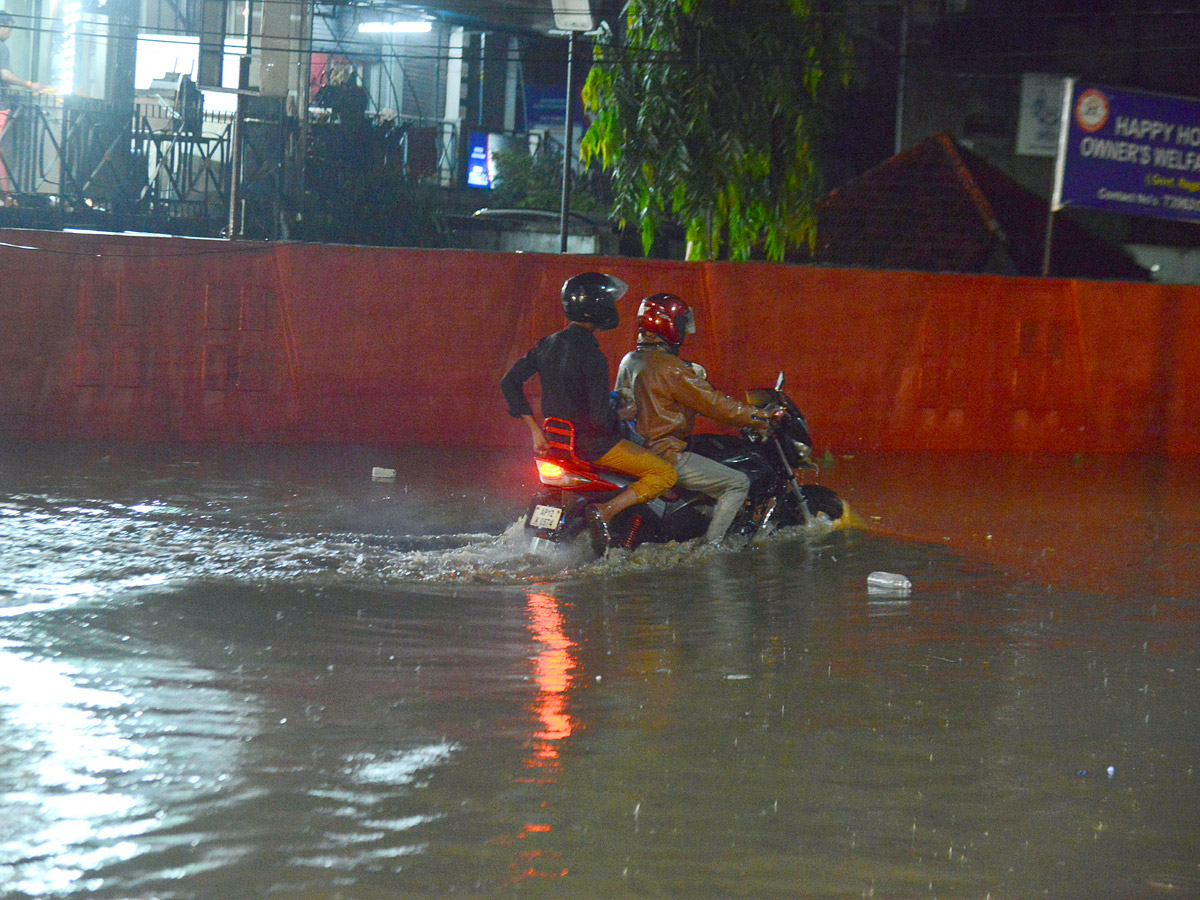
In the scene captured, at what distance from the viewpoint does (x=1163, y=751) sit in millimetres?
4988

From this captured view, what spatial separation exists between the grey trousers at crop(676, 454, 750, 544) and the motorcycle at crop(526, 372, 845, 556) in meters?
0.09

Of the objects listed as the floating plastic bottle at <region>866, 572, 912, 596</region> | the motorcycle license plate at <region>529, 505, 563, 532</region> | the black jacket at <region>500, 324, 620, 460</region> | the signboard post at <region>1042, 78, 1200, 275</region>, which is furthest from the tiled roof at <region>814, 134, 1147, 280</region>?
the motorcycle license plate at <region>529, 505, 563, 532</region>

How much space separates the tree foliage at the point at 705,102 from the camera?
597 inches

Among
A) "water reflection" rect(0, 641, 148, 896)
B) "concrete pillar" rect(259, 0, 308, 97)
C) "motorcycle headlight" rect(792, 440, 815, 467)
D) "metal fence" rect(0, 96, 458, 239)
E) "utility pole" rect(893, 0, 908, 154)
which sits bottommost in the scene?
"water reflection" rect(0, 641, 148, 896)

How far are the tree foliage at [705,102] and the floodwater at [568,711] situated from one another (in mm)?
7007

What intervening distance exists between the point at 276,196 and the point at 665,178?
5466mm

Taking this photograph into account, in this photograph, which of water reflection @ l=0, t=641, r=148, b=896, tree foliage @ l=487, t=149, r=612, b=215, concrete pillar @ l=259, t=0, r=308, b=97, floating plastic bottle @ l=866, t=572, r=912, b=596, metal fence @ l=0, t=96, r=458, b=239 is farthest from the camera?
tree foliage @ l=487, t=149, r=612, b=215

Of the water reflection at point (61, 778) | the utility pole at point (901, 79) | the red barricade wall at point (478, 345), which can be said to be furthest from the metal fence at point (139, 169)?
the utility pole at point (901, 79)

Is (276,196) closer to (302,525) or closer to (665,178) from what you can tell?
(665,178)

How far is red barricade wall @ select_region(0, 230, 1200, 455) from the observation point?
11.8 metres

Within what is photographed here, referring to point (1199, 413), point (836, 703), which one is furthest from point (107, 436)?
point (1199, 413)

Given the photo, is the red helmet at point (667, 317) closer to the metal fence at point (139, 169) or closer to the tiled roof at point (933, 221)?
the metal fence at point (139, 169)

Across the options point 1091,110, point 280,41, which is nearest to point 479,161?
point 280,41

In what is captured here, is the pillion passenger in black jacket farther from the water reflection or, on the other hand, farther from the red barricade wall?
the red barricade wall
